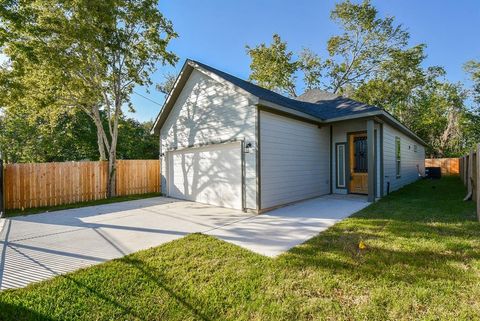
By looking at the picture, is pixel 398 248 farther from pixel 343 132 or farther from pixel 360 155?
pixel 343 132

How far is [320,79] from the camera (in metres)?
21.5

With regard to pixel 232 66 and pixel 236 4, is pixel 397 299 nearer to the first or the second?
pixel 236 4

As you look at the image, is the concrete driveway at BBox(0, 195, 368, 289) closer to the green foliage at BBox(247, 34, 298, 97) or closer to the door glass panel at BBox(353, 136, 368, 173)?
the door glass panel at BBox(353, 136, 368, 173)

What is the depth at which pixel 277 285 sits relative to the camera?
2902 millimetres

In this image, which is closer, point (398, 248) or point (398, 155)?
point (398, 248)

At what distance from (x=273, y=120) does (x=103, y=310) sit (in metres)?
6.03

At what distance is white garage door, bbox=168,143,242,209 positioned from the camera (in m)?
7.69

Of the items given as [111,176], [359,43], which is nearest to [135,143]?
[111,176]

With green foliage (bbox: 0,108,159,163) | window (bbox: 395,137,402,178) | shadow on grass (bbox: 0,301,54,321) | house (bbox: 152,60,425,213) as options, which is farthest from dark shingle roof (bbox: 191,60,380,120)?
green foliage (bbox: 0,108,159,163)

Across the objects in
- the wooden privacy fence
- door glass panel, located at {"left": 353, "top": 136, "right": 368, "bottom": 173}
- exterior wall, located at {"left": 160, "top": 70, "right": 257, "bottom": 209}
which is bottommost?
the wooden privacy fence

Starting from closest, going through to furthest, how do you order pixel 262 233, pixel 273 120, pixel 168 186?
pixel 262 233, pixel 273 120, pixel 168 186

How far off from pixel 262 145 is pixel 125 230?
3.99m

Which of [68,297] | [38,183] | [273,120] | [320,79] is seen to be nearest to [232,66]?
[320,79]

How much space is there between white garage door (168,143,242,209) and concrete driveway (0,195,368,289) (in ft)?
2.03
